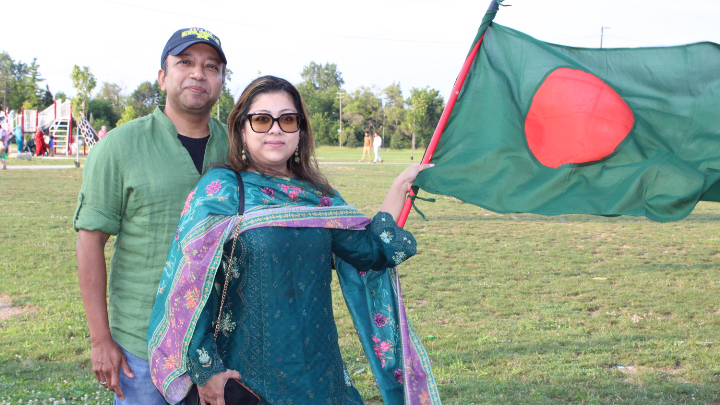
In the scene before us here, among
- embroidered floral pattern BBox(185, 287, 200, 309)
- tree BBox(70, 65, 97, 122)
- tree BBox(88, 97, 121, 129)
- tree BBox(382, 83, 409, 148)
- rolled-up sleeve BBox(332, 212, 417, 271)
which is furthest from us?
tree BBox(382, 83, 409, 148)

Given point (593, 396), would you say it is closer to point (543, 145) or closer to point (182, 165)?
point (543, 145)

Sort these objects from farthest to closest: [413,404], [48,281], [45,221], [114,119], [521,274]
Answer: [114,119]
[45,221]
[521,274]
[48,281]
[413,404]

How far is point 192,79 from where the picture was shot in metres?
2.61

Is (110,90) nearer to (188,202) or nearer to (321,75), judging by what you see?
(321,75)

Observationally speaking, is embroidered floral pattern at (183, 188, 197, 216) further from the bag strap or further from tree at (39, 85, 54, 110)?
tree at (39, 85, 54, 110)

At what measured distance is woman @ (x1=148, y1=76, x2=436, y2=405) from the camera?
2164 mm

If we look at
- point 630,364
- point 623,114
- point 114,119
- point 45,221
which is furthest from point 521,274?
point 114,119

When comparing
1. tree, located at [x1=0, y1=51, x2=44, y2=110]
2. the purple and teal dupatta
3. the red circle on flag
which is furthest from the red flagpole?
tree, located at [x1=0, y1=51, x2=44, y2=110]

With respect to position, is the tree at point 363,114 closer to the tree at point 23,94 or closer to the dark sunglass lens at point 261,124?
the tree at point 23,94

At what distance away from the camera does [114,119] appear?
69688 millimetres

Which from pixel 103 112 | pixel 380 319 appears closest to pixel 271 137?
pixel 380 319

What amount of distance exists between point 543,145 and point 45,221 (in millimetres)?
11424

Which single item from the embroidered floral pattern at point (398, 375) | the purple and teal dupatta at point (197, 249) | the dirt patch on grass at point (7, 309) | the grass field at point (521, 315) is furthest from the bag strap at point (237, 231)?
the dirt patch on grass at point (7, 309)

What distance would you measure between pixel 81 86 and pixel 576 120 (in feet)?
126
